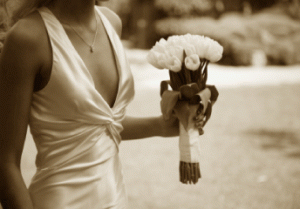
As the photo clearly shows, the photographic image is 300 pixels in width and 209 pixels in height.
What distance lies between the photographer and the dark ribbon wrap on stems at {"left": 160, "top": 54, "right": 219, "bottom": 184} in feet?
5.64

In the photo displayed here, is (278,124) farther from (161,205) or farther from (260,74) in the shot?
(260,74)

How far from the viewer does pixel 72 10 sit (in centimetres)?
154

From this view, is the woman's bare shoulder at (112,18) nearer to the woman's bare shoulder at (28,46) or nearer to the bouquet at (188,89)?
the bouquet at (188,89)

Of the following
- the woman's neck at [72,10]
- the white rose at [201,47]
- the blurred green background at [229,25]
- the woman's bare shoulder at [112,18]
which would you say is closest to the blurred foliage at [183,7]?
the blurred green background at [229,25]

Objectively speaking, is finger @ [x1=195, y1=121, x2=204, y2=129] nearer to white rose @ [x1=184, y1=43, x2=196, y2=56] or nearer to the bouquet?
the bouquet

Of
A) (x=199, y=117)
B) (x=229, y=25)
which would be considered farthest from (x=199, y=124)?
(x=229, y=25)

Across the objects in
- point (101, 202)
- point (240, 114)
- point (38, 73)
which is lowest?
point (240, 114)

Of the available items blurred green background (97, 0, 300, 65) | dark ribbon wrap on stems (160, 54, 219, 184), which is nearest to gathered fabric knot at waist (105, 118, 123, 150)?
dark ribbon wrap on stems (160, 54, 219, 184)

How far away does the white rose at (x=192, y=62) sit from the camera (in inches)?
67.4

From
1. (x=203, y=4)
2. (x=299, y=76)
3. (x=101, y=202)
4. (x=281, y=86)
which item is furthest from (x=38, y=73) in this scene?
(x=203, y=4)

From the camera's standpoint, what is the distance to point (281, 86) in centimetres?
1324

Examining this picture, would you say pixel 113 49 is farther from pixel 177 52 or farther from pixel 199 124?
pixel 199 124

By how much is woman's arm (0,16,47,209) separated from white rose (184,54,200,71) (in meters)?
0.60

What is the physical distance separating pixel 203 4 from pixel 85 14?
19340 mm
